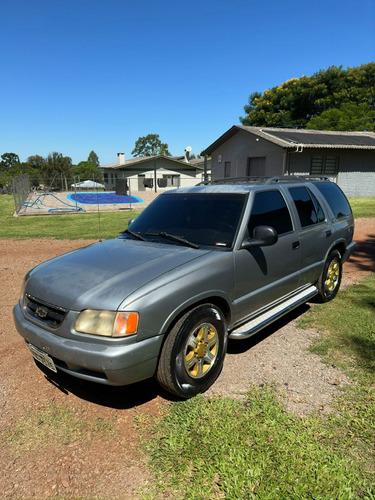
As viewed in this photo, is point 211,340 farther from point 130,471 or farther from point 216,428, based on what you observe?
point 130,471

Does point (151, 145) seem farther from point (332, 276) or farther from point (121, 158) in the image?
point (332, 276)

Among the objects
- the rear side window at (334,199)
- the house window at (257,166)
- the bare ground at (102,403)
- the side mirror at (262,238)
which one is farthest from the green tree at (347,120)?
the side mirror at (262,238)

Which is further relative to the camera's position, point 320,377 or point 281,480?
point 320,377

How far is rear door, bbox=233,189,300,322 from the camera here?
3.28 meters

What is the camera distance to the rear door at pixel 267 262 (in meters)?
3.28

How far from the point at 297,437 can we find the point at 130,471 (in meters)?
1.19

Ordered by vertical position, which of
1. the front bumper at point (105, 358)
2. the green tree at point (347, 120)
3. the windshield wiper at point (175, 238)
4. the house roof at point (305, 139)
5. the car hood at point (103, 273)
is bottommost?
the front bumper at point (105, 358)

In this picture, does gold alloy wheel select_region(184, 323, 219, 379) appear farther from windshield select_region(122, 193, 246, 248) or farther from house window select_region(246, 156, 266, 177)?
house window select_region(246, 156, 266, 177)

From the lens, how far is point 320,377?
3195 millimetres

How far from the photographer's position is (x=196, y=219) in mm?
3646

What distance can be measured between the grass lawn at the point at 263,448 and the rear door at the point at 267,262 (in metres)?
0.87

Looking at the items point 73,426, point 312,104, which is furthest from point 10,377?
point 312,104

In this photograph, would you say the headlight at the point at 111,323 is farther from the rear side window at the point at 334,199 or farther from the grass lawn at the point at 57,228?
the grass lawn at the point at 57,228

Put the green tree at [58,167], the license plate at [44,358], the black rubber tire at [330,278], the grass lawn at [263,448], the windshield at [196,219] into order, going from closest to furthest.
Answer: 1. the grass lawn at [263,448]
2. the license plate at [44,358]
3. the windshield at [196,219]
4. the black rubber tire at [330,278]
5. the green tree at [58,167]
